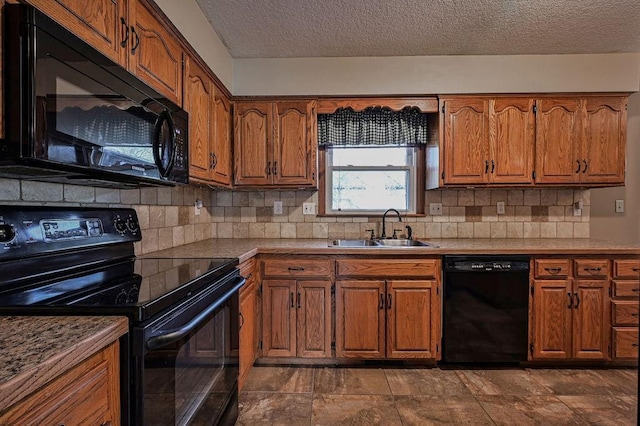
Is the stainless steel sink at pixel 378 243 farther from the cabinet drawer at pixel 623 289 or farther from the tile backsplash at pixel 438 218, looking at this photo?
the cabinet drawer at pixel 623 289

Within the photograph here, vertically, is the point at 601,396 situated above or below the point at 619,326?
below

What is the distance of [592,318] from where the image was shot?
8.36ft

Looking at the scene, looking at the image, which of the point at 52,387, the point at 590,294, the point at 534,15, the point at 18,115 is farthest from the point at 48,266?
the point at 590,294

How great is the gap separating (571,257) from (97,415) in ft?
9.29

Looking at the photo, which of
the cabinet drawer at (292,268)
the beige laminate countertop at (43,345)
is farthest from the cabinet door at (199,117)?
the beige laminate countertop at (43,345)

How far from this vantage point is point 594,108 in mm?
2816

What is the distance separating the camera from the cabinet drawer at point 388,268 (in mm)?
2545

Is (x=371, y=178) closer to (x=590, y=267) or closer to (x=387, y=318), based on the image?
(x=387, y=318)

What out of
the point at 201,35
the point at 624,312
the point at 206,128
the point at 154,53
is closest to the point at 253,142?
the point at 206,128

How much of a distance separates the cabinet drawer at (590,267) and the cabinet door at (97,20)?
9.67ft

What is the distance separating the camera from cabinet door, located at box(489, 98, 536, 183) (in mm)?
2818

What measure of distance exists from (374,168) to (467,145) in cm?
79

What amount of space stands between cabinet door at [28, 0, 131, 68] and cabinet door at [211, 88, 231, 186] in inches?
43.0

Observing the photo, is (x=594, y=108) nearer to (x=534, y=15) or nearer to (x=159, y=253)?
(x=534, y=15)
